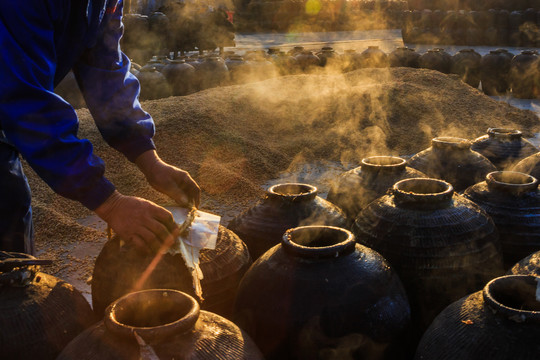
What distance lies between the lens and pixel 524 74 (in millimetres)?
13602

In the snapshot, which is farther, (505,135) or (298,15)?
(298,15)

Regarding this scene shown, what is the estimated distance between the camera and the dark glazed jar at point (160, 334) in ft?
5.70

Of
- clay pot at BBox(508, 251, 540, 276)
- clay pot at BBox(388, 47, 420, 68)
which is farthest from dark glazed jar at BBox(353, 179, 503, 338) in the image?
clay pot at BBox(388, 47, 420, 68)

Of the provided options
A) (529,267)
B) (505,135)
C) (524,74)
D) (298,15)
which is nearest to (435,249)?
(529,267)

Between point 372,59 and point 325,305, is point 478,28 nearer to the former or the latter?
point 372,59

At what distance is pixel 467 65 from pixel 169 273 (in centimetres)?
1386

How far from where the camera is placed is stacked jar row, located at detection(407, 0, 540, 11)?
24.8 meters

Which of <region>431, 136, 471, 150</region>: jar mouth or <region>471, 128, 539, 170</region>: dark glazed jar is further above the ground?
<region>431, 136, 471, 150</region>: jar mouth

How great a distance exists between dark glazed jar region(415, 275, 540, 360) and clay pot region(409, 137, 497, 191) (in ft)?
8.79

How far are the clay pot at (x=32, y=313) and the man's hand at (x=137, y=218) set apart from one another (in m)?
0.37

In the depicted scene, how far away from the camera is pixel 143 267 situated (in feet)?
8.36

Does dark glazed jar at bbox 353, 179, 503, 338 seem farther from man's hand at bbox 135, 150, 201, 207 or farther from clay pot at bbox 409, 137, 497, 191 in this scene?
clay pot at bbox 409, 137, 497, 191

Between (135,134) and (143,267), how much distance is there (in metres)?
0.71

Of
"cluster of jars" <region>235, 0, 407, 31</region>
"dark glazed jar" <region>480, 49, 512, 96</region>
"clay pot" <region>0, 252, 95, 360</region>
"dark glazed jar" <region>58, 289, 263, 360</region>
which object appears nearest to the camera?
"dark glazed jar" <region>58, 289, 263, 360</region>
